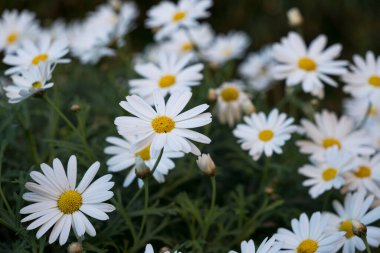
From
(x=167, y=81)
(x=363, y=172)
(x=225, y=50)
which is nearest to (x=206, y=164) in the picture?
(x=167, y=81)

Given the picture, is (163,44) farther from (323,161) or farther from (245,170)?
(323,161)

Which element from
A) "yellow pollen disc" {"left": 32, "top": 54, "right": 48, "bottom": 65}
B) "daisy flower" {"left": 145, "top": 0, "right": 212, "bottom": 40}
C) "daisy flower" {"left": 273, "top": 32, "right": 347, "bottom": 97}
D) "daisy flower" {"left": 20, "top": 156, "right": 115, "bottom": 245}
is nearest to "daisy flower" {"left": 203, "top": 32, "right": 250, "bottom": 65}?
"daisy flower" {"left": 145, "top": 0, "right": 212, "bottom": 40}

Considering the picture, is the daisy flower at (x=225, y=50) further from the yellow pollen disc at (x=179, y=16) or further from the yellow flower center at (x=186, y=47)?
the yellow pollen disc at (x=179, y=16)

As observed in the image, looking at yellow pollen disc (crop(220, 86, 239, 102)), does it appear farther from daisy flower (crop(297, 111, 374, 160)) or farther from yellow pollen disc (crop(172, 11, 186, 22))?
yellow pollen disc (crop(172, 11, 186, 22))

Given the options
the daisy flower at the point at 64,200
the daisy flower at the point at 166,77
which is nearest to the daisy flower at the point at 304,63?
the daisy flower at the point at 166,77

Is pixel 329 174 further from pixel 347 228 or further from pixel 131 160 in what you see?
pixel 131 160

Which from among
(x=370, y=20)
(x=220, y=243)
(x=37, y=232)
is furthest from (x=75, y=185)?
(x=370, y=20)
